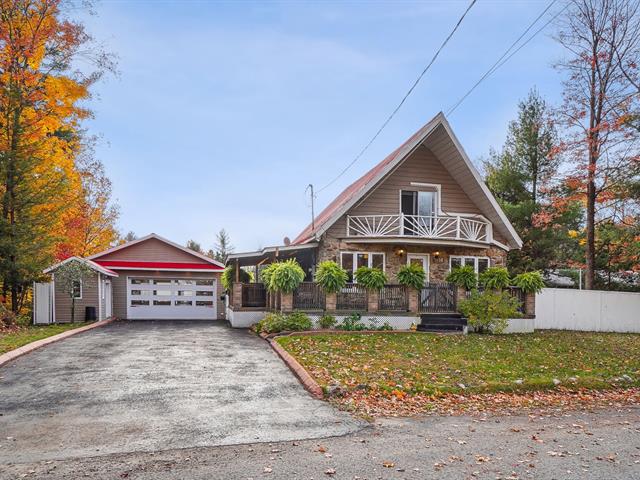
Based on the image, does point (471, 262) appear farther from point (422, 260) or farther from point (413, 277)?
point (413, 277)

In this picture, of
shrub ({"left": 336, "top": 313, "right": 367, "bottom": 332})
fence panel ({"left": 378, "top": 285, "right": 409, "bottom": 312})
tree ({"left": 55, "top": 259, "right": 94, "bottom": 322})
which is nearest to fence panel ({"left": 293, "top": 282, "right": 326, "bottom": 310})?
shrub ({"left": 336, "top": 313, "right": 367, "bottom": 332})

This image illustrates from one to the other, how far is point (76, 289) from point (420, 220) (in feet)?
49.0

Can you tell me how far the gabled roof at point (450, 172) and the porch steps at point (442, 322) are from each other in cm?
495

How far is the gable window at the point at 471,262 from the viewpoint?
721 inches

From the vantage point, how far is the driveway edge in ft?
24.2

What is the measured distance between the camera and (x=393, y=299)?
608 inches

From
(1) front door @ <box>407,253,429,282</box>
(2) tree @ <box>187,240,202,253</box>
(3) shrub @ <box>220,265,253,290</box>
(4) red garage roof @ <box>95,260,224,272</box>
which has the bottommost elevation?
(3) shrub @ <box>220,265,253,290</box>

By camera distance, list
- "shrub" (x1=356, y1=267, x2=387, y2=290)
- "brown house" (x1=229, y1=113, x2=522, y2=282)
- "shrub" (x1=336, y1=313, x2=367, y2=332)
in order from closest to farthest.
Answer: "shrub" (x1=336, y1=313, x2=367, y2=332) → "shrub" (x1=356, y1=267, x2=387, y2=290) → "brown house" (x1=229, y1=113, x2=522, y2=282)

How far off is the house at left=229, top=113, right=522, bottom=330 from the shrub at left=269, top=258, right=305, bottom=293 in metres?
2.40

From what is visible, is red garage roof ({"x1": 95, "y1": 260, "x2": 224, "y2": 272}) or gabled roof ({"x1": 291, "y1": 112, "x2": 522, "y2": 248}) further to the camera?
red garage roof ({"x1": 95, "y1": 260, "x2": 224, "y2": 272})

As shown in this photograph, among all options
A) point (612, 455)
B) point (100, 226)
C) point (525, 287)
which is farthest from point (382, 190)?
point (100, 226)

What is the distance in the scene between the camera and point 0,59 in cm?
1648

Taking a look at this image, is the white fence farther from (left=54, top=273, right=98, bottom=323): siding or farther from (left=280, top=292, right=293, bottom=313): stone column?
(left=54, top=273, right=98, bottom=323): siding

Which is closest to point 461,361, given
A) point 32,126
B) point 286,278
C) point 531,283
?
point 286,278
